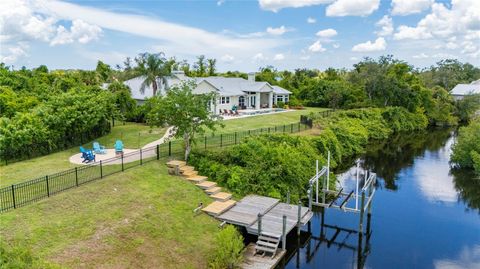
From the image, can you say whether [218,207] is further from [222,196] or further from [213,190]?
[213,190]

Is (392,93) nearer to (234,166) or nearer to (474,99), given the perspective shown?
(474,99)

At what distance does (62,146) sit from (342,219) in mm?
18938

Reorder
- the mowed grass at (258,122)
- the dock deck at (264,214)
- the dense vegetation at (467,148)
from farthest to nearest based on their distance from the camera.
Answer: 1. the mowed grass at (258,122)
2. the dense vegetation at (467,148)
3. the dock deck at (264,214)

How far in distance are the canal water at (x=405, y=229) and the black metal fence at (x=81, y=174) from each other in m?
9.05

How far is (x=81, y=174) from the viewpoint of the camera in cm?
1816

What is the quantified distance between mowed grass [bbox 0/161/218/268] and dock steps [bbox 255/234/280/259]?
81.2 inches

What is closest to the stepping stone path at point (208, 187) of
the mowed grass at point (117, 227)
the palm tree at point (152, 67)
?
the mowed grass at point (117, 227)

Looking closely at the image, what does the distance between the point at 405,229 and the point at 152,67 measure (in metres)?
29.0

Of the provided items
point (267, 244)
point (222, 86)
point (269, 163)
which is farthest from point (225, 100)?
point (267, 244)

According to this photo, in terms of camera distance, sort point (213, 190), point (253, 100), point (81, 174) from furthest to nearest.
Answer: point (253, 100) → point (213, 190) → point (81, 174)

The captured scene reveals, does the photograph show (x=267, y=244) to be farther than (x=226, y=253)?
Yes

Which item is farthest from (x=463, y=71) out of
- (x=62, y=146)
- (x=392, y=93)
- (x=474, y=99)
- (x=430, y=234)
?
(x=62, y=146)

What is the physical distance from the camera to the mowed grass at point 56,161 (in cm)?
1864

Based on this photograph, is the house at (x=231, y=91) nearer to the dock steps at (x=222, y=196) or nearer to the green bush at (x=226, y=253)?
the dock steps at (x=222, y=196)
